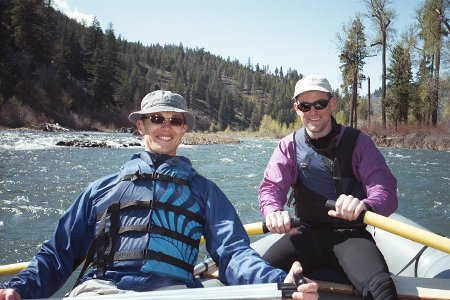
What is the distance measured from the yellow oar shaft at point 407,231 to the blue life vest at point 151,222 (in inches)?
34.1

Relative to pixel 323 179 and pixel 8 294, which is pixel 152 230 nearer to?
pixel 8 294

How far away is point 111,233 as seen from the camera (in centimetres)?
174

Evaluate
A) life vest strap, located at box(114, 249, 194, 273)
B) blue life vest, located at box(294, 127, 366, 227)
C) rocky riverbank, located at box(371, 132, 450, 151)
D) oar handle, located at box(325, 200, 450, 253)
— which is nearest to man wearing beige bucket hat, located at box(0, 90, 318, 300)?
life vest strap, located at box(114, 249, 194, 273)

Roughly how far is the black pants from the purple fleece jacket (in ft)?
0.67

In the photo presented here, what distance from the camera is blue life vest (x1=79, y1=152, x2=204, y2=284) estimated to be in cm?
171

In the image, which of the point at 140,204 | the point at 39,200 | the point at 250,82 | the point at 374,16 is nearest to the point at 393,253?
the point at 140,204

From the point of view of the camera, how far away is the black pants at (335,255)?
78.0 inches

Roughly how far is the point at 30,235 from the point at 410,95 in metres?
26.9

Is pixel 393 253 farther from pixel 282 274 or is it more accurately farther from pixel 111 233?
pixel 111 233

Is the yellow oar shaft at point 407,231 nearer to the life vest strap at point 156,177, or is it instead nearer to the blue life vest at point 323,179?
the blue life vest at point 323,179

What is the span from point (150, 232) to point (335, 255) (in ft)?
3.52

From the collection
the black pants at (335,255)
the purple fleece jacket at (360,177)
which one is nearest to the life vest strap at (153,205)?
the purple fleece jacket at (360,177)

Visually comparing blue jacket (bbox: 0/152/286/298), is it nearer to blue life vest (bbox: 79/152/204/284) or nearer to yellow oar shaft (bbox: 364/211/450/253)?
blue life vest (bbox: 79/152/204/284)

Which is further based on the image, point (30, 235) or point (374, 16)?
point (374, 16)
